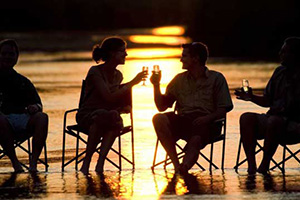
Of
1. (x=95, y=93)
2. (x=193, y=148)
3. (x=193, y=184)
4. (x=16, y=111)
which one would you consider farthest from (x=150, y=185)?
(x=16, y=111)

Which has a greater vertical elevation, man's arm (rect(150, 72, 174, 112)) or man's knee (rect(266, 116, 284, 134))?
man's arm (rect(150, 72, 174, 112))

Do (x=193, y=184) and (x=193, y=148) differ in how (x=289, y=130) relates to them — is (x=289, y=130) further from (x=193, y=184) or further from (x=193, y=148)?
(x=193, y=184)

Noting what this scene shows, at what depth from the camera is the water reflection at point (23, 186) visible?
11.0m

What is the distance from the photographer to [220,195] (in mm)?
10922

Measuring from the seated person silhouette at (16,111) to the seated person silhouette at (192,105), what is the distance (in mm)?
1153

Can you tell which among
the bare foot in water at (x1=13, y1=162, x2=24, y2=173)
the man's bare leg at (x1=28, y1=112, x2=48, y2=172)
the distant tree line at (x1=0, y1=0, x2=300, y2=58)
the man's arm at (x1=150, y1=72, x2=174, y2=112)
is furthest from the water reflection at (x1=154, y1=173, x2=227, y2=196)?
the distant tree line at (x1=0, y1=0, x2=300, y2=58)

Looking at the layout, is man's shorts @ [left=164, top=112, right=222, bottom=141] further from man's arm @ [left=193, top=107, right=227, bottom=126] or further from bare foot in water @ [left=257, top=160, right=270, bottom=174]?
bare foot in water @ [left=257, top=160, right=270, bottom=174]

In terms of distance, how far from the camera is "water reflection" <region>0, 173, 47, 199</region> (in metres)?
11.0

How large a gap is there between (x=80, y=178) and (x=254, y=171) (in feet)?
5.52

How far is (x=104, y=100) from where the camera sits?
12875mm

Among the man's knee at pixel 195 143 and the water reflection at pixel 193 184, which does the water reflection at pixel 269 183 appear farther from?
the man's knee at pixel 195 143

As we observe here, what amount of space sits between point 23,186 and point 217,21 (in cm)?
3901

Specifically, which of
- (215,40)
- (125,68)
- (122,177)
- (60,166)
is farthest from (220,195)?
(215,40)

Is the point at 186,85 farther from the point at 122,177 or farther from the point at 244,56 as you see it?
the point at 244,56
